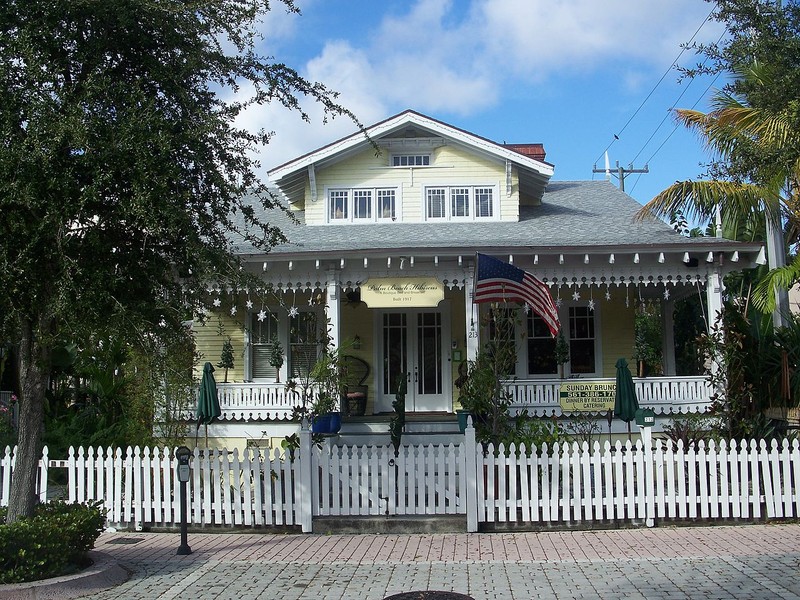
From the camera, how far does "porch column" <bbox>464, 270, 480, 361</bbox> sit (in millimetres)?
14234

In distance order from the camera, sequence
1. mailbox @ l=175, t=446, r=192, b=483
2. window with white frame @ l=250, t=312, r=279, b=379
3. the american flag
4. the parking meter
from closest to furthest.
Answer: the parking meter, mailbox @ l=175, t=446, r=192, b=483, the american flag, window with white frame @ l=250, t=312, r=279, b=379

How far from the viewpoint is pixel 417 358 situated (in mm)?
17156

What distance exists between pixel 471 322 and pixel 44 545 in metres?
8.57

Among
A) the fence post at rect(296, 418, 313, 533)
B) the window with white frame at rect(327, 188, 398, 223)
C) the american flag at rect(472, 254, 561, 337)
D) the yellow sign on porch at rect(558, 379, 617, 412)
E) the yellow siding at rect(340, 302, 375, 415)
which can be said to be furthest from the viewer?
the window with white frame at rect(327, 188, 398, 223)

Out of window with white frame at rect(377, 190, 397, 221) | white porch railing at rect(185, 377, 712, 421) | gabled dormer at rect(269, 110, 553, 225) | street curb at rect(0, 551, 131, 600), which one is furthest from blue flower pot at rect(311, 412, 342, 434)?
street curb at rect(0, 551, 131, 600)

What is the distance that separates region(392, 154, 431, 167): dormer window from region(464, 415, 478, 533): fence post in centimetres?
923

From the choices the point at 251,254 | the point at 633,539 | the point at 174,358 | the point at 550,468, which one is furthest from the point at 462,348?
the point at 174,358

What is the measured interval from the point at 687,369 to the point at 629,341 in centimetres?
642

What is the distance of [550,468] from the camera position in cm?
1048

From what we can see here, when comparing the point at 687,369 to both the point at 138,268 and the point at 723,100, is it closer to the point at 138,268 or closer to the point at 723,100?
the point at 723,100

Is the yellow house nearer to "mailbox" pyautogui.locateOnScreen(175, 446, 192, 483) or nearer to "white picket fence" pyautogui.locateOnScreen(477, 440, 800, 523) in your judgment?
"white picket fence" pyautogui.locateOnScreen(477, 440, 800, 523)

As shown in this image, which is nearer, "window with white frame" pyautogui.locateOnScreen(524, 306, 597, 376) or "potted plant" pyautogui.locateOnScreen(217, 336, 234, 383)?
"potted plant" pyautogui.locateOnScreen(217, 336, 234, 383)

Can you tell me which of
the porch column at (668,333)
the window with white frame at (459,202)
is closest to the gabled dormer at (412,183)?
the window with white frame at (459,202)

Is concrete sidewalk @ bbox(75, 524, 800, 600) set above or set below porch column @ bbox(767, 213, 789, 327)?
below
